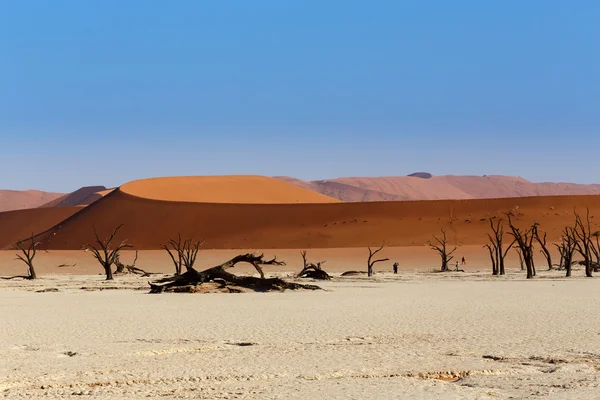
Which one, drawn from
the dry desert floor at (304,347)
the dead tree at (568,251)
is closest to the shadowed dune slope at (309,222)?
the dead tree at (568,251)

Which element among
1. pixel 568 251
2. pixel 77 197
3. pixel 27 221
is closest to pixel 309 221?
pixel 27 221

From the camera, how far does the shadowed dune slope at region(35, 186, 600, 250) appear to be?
2514 inches

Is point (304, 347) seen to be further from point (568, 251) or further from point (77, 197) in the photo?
point (77, 197)

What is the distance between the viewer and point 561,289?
77.5 ft

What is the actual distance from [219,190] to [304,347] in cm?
8912

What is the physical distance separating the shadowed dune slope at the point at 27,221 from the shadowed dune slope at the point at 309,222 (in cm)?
1343

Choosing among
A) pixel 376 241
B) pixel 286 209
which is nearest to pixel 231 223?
pixel 286 209

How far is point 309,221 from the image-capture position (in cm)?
7181

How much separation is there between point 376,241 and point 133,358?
2054 inches

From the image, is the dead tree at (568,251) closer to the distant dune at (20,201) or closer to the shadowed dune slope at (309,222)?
the shadowed dune slope at (309,222)

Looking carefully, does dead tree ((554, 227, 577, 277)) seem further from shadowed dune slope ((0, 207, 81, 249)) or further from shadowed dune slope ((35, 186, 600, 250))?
shadowed dune slope ((0, 207, 81, 249))

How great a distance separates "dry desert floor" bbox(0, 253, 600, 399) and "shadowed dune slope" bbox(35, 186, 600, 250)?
41.3 meters

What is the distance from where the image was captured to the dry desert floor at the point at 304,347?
8.80m

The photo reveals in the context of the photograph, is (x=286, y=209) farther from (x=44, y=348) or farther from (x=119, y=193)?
(x=44, y=348)
